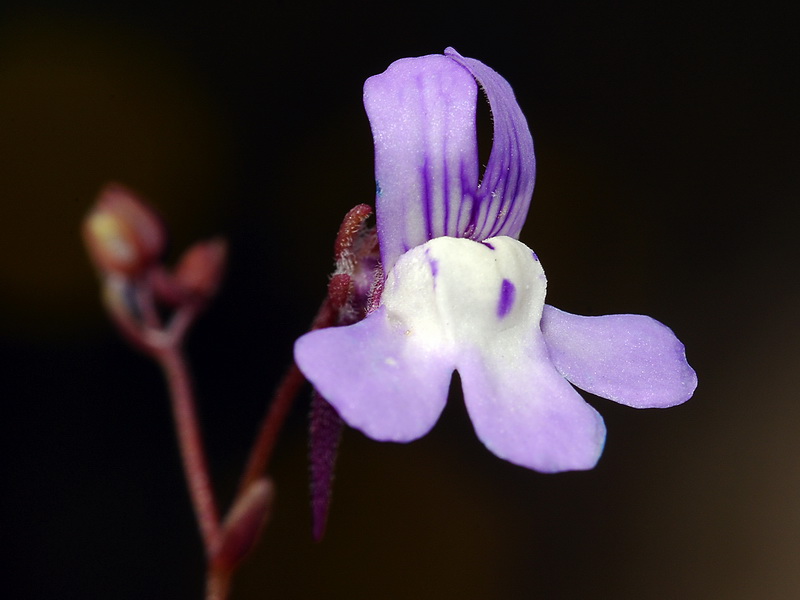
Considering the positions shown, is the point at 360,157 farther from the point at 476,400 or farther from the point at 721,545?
the point at 476,400

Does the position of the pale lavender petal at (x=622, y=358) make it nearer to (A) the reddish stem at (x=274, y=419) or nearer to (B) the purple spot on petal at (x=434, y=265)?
(B) the purple spot on petal at (x=434, y=265)

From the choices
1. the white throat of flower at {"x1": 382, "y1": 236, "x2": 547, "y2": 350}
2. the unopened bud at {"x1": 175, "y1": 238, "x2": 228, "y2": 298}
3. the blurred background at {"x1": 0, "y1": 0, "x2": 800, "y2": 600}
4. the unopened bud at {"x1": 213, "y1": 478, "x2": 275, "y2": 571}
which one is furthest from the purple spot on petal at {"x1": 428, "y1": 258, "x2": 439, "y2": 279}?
the blurred background at {"x1": 0, "y1": 0, "x2": 800, "y2": 600}

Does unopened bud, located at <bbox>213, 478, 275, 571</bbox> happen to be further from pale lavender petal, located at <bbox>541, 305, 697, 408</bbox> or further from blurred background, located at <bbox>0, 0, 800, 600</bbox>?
blurred background, located at <bbox>0, 0, 800, 600</bbox>

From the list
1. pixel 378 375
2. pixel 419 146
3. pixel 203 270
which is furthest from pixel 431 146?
pixel 203 270

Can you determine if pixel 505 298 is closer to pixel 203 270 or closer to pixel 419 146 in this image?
pixel 419 146

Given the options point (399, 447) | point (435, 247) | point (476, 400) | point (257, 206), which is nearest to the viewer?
point (476, 400)

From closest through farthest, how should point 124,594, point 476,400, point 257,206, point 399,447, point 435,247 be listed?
point 476,400, point 435,247, point 124,594, point 399,447, point 257,206

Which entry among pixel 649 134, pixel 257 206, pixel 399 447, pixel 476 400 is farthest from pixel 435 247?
pixel 649 134

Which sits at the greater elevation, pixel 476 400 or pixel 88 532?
pixel 476 400

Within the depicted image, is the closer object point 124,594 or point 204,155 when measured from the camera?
point 124,594
